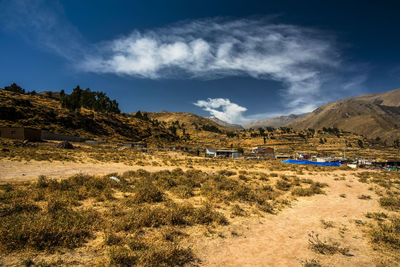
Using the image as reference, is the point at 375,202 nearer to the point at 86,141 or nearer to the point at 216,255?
the point at 216,255

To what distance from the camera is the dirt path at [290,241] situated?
543 centimetres

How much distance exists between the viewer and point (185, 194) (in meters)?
11.6

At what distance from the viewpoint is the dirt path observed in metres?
5.43

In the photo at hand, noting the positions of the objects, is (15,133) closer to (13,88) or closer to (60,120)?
(60,120)

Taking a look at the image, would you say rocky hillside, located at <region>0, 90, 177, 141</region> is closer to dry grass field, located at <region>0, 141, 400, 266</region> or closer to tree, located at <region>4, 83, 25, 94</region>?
tree, located at <region>4, 83, 25, 94</region>

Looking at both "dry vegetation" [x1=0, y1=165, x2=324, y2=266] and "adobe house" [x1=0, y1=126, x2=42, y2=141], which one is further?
"adobe house" [x1=0, y1=126, x2=42, y2=141]

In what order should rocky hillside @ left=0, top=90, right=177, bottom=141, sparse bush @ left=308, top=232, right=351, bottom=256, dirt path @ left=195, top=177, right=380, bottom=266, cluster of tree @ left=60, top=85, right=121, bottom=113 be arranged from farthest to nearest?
1. cluster of tree @ left=60, top=85, right=121, bottom=113
2. rocky hillside @ left=0, top=90, right=177, bottom=141
3. sparse bush @ left=308, top=232, right=351, bottom=256
4. dirt path @ left=195, top=177, right=380, bottom=266

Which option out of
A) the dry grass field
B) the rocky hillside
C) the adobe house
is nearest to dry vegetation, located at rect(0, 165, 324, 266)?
the dry grass field

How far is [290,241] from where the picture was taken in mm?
6590

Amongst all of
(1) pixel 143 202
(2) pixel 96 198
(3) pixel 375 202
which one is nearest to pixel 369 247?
(3) pixel 375 202

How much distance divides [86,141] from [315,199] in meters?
72.7

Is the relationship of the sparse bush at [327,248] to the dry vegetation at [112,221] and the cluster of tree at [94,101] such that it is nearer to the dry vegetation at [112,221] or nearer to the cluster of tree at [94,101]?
the dry vegetation at [112,221]

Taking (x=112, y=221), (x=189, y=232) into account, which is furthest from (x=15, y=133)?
(x=189, y=232)

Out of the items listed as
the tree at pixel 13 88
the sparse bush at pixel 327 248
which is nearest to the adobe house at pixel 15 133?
the sparse bush at pixel 327 248
